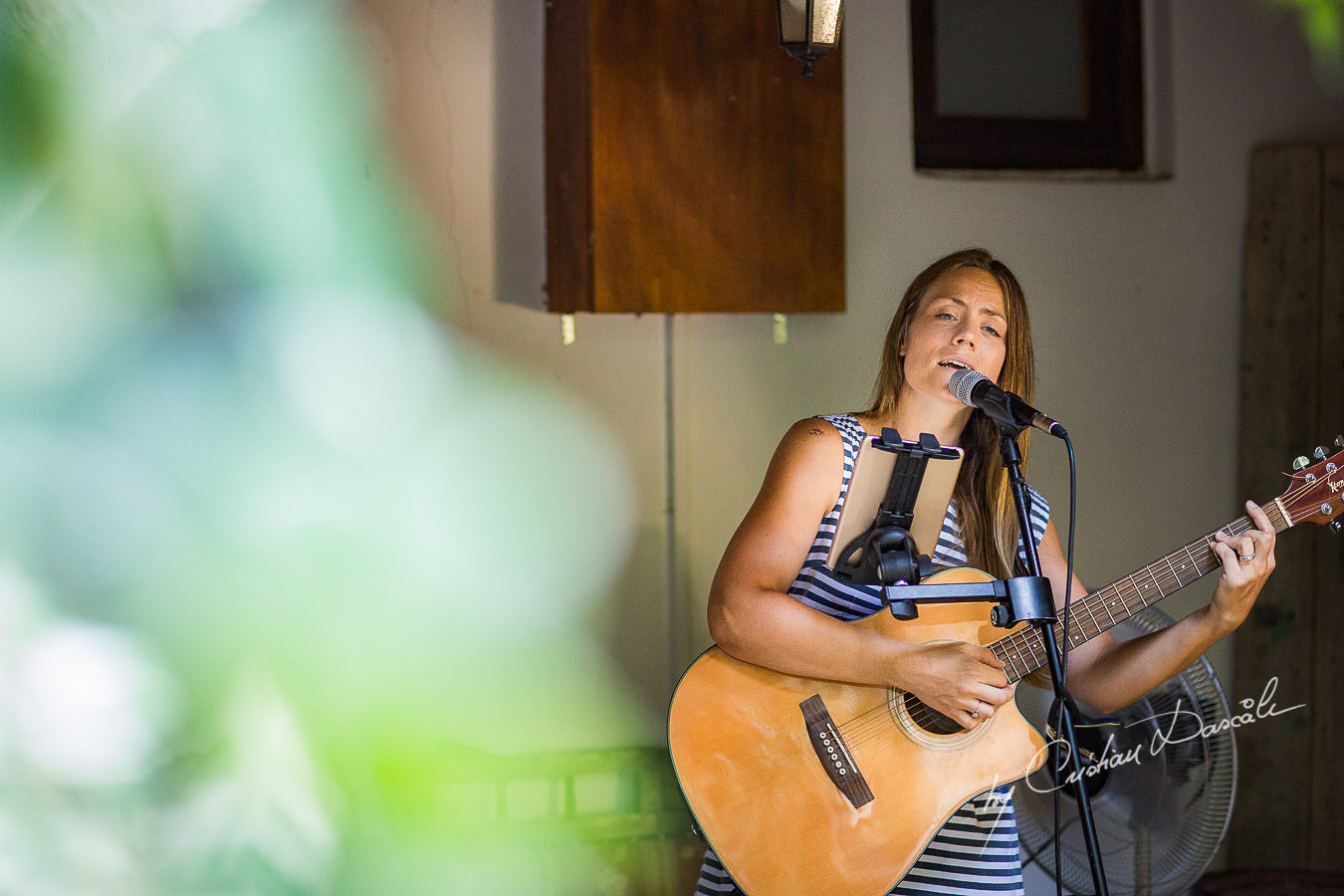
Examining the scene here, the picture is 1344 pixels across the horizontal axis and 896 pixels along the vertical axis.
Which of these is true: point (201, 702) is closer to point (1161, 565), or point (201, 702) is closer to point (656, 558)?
point (656, 558)

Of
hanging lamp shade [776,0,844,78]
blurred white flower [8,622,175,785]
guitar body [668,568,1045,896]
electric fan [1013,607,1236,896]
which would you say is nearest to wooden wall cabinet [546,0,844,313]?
hanging lamp shade [776,0,844,78]

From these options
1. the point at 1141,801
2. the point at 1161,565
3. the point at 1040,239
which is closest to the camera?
the point at 1161,565

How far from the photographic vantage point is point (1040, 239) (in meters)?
3.31

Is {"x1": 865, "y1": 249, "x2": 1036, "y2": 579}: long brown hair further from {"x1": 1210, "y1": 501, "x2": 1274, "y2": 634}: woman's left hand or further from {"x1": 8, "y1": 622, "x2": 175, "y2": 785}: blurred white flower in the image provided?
{"x1": 8, "y1": 622, "x2": 175, "y2": 785}: blurred white flower

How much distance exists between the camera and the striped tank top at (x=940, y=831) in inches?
80.0

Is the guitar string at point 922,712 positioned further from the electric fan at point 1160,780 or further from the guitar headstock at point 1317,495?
the electric fan at point 1160,780

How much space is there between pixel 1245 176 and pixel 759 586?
219 cm

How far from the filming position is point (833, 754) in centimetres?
205

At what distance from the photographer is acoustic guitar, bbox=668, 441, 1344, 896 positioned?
6.55 ft

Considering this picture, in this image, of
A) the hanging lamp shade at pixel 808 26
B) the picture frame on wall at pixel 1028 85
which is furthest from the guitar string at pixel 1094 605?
the picture frame on wall at pixel 1028 85

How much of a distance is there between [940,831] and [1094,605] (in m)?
0.46

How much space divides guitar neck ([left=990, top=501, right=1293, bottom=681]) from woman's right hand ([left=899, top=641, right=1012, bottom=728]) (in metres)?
0.04

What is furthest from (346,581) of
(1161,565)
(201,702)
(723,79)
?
(1161,565)

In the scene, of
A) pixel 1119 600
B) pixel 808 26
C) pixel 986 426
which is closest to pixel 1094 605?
pixel 1119 600
